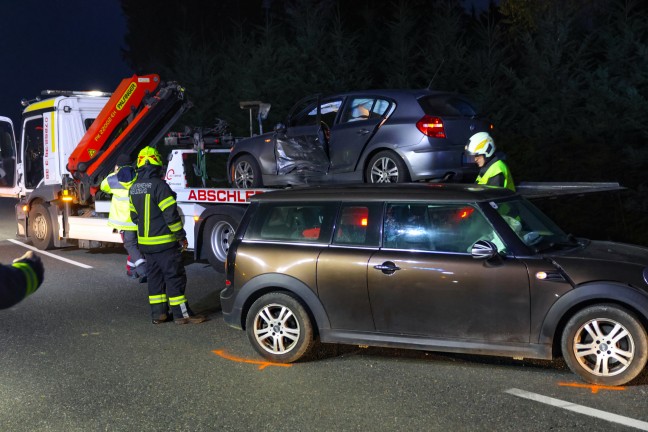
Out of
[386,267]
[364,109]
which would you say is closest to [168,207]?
[386,267]

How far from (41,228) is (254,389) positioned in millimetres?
9988

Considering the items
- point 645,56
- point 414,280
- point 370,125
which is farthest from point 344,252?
point 645,56

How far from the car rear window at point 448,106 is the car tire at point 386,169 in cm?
73

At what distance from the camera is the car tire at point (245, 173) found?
1157cm

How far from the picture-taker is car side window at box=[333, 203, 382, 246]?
21.5 ft

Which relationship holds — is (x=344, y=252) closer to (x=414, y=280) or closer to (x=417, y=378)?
(x=414, y=280)

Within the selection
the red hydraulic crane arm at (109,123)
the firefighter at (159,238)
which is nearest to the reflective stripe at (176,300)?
the firefighter at (159,238)

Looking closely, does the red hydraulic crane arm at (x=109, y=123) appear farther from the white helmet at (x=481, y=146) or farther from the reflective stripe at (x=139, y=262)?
the white helmet at (x=481, y=146)

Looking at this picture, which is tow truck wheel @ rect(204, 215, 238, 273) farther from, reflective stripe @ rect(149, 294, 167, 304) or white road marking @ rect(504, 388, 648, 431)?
white road marking @ rect(504, 388, 648, 431)

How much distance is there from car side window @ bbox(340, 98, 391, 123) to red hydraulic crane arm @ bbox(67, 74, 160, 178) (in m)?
4.88

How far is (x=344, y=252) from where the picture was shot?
6.55 m

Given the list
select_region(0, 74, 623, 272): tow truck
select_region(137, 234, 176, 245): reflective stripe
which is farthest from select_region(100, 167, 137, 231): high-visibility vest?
select_region(137, 234, 176, 245): reflective stripe

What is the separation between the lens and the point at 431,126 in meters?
9.75

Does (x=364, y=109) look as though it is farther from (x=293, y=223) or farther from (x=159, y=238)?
(x=293, y=223)
